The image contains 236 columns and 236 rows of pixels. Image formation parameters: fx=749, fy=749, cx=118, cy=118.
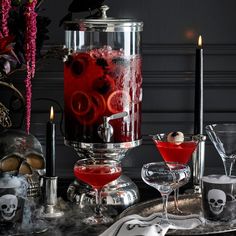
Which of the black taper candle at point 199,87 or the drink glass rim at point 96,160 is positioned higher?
the black taper candle at point 199,87

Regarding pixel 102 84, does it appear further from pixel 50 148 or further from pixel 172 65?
pixel 172 65

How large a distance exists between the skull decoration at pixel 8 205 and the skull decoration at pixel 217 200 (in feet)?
1.50

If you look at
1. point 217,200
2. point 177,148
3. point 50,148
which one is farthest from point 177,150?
point 50,148

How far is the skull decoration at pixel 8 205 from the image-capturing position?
5.62ft

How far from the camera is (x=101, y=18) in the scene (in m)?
1.97

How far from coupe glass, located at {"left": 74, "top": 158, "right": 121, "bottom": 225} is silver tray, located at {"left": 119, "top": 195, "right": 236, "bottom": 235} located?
6 cm

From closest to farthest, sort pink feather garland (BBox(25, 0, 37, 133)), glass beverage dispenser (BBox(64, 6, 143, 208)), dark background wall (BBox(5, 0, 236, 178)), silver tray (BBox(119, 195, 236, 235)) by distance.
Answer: silver tray (BBox(119, 195, 236, 235)) < pink feather garland (BBox(25, 0, 37, 133)) < glass beverage dispenser (BBox(64, 6, 143, 208)) < dark background wall (BBox(5, 0, 236, 178))

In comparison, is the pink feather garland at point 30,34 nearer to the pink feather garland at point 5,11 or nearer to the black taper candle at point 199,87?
the pink feather garland at point 5,11

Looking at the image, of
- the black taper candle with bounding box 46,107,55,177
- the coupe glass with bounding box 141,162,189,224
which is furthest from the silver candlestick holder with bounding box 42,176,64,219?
the coupe glass with bounding box 141,162,189,224

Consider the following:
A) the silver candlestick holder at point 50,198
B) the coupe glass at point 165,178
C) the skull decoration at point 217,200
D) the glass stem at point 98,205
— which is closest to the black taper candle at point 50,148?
the silver candlestick holder at point 50,198

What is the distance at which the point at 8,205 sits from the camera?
5.63ft

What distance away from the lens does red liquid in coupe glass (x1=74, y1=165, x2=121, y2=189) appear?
5.90 feet

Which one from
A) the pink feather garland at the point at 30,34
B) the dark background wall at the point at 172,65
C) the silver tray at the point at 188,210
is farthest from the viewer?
the dark background wall at the point at 172,65

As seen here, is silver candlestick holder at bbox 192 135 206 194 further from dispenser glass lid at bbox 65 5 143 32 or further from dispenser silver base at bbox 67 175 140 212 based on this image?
dispenser glass lid at bbox 65 5 143 32
